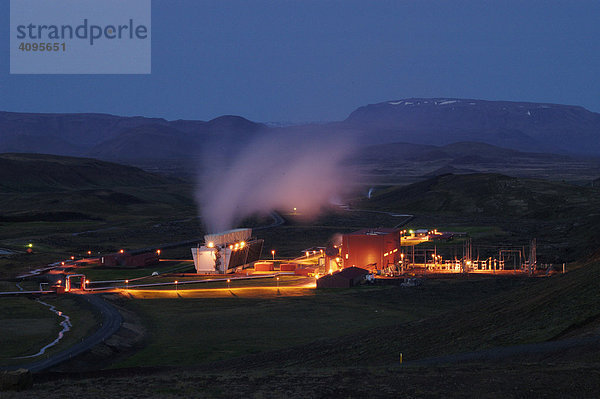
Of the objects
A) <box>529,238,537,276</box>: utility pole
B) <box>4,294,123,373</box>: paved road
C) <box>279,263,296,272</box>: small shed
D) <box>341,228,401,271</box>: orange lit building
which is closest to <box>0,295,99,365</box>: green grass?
<box>4,294,123,373</box>: paved road

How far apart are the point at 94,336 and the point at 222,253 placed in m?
31.1

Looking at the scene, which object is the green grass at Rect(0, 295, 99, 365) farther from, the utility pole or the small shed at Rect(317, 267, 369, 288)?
the utility pole

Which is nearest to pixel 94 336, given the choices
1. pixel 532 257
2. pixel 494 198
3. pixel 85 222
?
pixel 532 257

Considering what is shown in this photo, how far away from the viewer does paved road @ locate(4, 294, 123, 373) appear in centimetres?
3625

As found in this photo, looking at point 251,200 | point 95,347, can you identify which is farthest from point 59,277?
point 251,200

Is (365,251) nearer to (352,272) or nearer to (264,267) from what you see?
(352,272)

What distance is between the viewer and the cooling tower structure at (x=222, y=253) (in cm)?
7406

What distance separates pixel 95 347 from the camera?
40750mm

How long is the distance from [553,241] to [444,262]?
2126cm

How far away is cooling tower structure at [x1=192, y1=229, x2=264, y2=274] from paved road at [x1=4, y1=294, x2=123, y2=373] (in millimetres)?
16038

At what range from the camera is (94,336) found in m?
43.8

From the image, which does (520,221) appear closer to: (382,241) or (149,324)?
(382,241)

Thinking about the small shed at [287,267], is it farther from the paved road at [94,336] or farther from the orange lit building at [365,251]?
the paved road at [94,336]

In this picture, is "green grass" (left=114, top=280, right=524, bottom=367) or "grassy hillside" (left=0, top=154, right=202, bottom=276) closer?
"green grass" (left=114, top=280, right=524, bottom=367)
